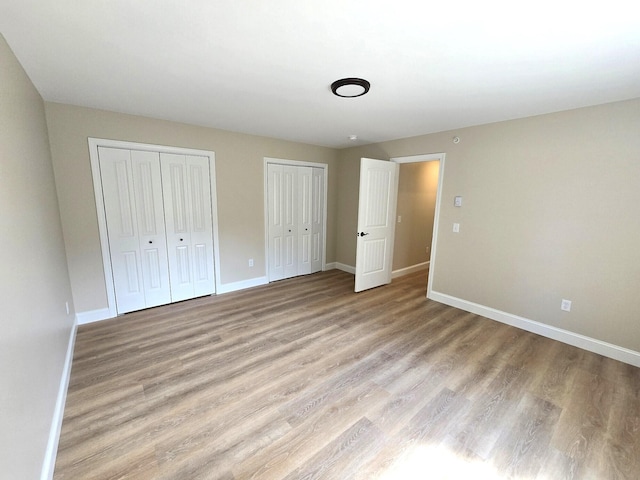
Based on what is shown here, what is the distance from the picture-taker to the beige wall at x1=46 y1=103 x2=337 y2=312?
8.75 feet

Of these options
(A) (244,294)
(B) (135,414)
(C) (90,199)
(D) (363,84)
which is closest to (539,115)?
(D) (363,84)

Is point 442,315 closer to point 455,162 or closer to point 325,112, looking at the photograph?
point 455,162

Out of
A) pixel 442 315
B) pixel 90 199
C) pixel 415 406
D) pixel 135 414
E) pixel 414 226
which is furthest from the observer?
pixel 414 226

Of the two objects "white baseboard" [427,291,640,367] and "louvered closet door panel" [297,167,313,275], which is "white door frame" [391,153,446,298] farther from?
"louvered closet door panel" [297,167,313,275]

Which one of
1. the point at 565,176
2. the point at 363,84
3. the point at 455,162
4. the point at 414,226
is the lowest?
the point at 414,226

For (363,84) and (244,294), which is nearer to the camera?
(363,84)

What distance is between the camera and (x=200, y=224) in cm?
355

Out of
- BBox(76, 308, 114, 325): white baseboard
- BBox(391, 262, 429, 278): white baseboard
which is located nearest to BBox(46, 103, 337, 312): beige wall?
BBox(76, 308, 114, 325): white baseboard

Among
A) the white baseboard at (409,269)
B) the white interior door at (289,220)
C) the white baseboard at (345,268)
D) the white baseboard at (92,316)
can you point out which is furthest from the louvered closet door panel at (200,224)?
the white baseboard at (409,269)

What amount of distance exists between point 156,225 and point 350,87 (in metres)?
2.75

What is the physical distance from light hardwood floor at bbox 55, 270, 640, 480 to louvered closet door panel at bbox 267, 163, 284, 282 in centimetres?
144

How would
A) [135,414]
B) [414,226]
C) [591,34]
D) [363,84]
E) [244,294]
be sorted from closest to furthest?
[591,34] < [135,414] < [363,84] < [244,294] < [414,226]

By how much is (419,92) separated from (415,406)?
8.11 feet

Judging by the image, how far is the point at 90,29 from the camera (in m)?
1.43
